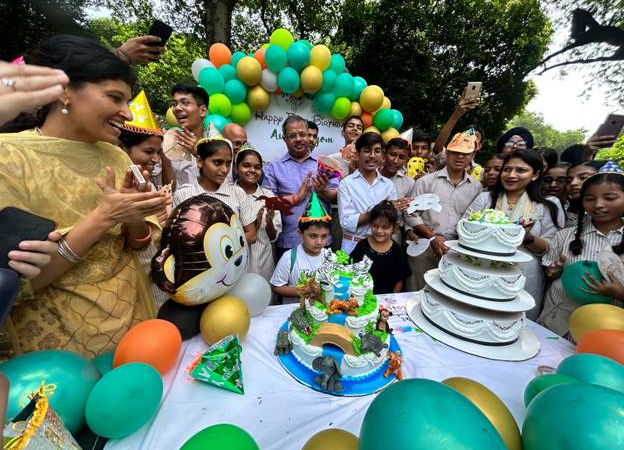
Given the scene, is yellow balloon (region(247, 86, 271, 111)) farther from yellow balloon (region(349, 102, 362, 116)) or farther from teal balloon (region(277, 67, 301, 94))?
yellow balloon (region(349, 102, 362, 116))

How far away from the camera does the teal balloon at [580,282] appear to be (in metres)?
1.76

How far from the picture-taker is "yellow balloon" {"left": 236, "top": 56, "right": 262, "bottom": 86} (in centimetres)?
388

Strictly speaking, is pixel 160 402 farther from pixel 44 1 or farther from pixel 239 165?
pixel 44 1

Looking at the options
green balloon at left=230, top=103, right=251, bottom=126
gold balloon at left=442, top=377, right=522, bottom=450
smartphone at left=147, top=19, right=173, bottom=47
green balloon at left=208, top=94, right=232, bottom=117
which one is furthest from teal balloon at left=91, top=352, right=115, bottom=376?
green balloon at left=230, top=103, right=251, bottom=126

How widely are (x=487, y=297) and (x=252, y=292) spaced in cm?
142

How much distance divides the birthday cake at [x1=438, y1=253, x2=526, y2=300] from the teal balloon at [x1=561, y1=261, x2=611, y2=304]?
17.5 inches

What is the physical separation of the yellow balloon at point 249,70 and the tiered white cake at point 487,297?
11.4 feet

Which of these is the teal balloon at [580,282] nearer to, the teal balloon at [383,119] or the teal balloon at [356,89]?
the teal balloon at [383,119]

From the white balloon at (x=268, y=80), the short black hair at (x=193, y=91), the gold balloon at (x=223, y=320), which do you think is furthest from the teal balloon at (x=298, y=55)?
the gold balloon at (x=223, y=320)

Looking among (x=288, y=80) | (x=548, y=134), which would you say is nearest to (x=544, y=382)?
(x=288, y=80)

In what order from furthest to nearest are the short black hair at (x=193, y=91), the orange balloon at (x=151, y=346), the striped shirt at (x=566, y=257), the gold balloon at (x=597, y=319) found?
1. the short black hair at (x=193, y=91)
2. the striped shirt at (x=566, y=257)
3. the gold balloon at (x=597, y=319)
4. the orange balloon at (x=151, y=346)

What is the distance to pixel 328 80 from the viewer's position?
4.20 metres

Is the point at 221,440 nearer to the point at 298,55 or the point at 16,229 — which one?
the point at 16,229

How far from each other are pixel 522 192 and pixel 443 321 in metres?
1.55
